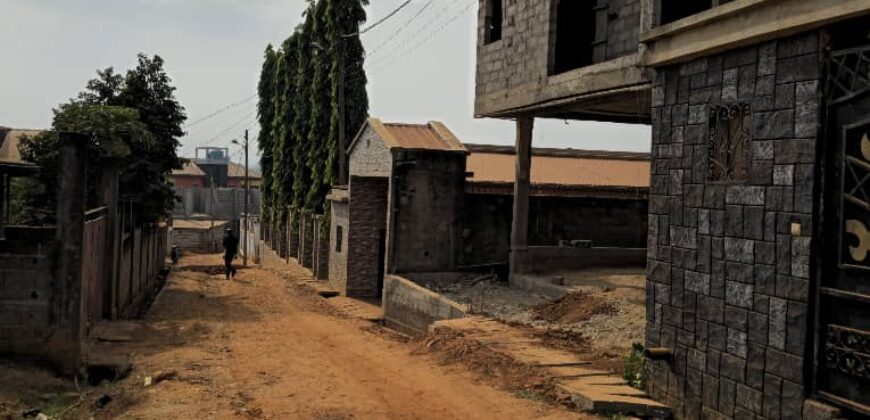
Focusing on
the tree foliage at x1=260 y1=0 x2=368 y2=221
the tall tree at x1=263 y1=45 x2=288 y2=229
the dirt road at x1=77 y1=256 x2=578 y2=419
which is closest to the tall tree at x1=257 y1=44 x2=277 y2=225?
the tall tree at x1=263 y1=45 x2=288 y2=229

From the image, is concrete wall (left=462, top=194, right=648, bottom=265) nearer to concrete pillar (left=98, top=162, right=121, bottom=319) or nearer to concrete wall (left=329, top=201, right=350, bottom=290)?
concrete wall (left=329, top=201, right=350, bottom=290)

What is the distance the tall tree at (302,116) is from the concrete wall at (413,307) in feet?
50.4

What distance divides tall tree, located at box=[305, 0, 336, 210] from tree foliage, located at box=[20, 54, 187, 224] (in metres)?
7.68

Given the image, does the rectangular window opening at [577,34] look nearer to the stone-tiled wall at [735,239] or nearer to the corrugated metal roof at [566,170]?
the corrugated metal roof at [566,170]

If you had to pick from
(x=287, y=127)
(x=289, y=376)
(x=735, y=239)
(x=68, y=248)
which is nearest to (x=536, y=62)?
(x=289, y=376)

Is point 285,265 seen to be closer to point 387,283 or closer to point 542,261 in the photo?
point 387,283

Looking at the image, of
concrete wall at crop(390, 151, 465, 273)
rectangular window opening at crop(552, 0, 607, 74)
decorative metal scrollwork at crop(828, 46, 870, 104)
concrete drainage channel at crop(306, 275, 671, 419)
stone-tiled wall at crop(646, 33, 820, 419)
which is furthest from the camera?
concrete wall at crop(390, 151, 465, 273)

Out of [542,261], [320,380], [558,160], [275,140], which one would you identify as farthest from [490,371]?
[275,140]

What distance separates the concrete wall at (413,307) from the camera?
48.9 ft

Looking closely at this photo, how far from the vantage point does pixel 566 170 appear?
2225cm

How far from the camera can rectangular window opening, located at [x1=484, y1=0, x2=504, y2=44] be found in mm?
16188

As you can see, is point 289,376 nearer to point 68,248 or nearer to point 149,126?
point 68,248

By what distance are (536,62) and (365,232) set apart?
371 inches

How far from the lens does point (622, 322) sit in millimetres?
12000
